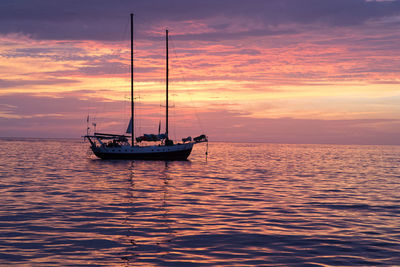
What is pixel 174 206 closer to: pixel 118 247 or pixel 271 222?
pixel 271 222

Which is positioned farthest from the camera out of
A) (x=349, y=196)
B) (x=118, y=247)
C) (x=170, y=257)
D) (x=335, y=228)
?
(x=349, y=196)

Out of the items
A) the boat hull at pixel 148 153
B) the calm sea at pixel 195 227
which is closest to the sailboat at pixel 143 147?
the boat hull at pixel 148 153

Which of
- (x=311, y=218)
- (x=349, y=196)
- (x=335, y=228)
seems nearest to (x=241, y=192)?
(x=349, y=196)

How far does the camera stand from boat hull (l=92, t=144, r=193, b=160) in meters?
65.1

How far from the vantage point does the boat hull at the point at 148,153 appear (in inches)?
2564

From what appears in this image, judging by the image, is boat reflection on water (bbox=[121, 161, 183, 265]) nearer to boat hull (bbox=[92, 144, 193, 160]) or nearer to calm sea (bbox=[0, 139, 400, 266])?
calm sea (bbox=[0, 139, 400, 266])

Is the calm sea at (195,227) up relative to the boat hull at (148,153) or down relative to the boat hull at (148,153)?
down

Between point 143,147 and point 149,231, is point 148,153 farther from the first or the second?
point 149,231

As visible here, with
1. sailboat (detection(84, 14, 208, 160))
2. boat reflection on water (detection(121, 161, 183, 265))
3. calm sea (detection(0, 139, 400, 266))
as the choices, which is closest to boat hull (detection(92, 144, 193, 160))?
sailboat (detection(84, 14, 208, 160))

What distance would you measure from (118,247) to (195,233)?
3317 mm

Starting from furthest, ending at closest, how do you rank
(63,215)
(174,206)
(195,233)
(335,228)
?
1. (174,206)
2. (63,215)
3. (335,228)
4. (195,233)

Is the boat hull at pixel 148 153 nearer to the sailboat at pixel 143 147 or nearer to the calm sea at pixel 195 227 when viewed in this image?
the sailboat at pixel 143 147

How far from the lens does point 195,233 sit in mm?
15547

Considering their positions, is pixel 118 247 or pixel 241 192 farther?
pixel 241 192
